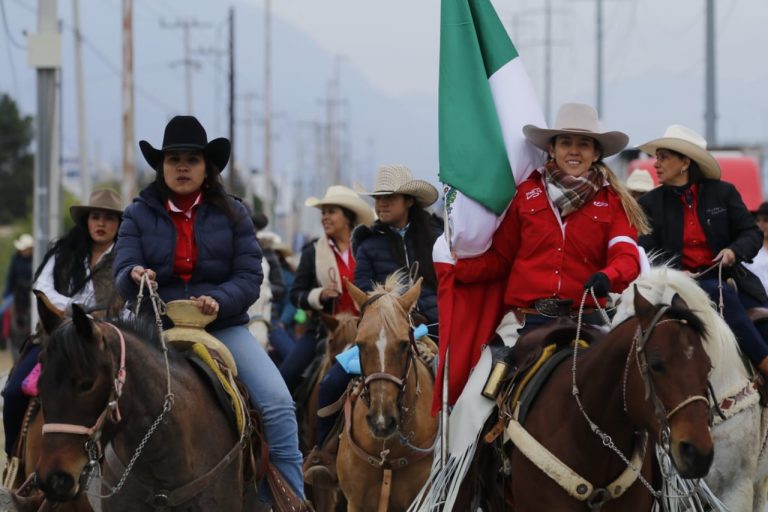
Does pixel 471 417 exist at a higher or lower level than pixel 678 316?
lower

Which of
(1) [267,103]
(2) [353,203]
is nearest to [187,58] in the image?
(1) [267,103]

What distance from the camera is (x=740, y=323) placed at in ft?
31.7

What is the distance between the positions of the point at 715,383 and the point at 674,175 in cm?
159

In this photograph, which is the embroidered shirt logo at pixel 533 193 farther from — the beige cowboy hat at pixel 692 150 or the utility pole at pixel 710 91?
the utility pole at pixel 710 91

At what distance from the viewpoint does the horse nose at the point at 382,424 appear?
867 cm

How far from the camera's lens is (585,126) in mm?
7766

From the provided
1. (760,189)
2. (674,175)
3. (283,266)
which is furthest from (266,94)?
(674,175)

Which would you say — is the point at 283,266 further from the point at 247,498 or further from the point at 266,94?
the point at 266,94

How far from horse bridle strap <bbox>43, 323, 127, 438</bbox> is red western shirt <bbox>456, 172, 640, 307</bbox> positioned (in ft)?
6.96

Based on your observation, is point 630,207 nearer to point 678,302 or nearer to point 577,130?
point 577,130

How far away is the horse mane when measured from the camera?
30.2 feet

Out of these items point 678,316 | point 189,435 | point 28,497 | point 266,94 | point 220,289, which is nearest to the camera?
point 678,316

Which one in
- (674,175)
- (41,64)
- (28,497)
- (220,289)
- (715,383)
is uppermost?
(41,64)

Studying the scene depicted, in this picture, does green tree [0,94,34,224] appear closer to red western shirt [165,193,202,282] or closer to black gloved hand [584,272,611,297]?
red western shirt [165,193,202,282]
